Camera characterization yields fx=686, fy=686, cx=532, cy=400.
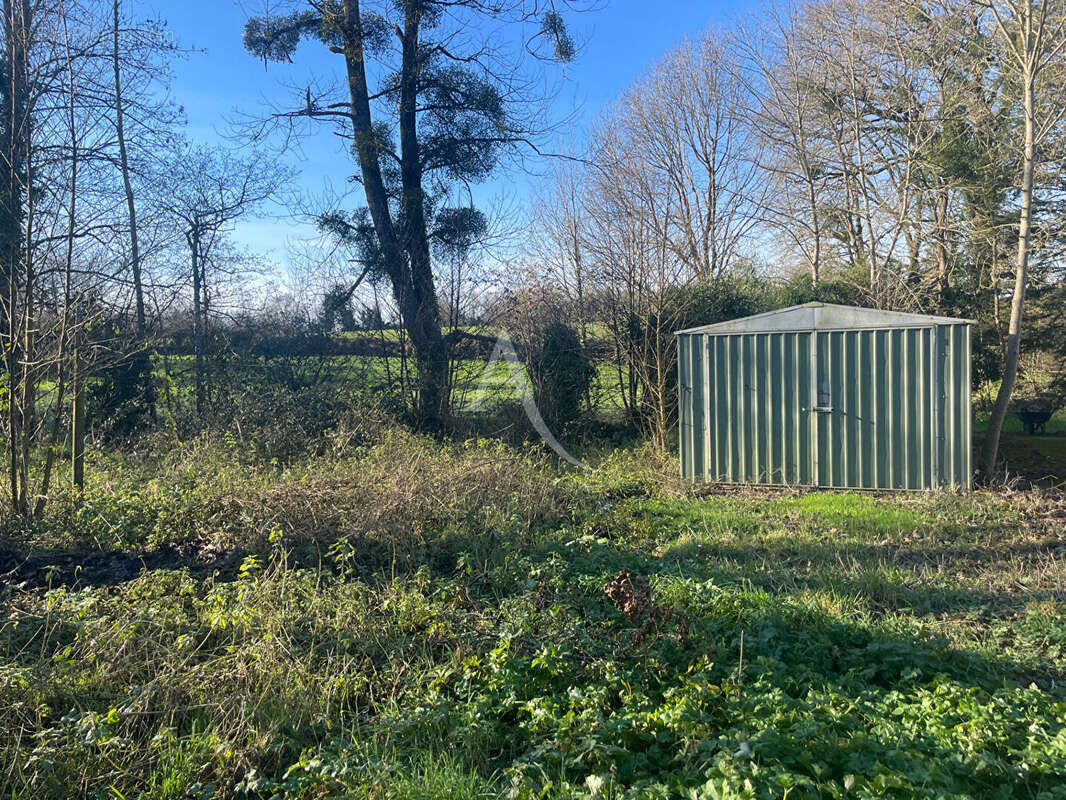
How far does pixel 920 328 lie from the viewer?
25.7ft

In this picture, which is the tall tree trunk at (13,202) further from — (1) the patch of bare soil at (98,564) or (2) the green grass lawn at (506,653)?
(1) the patch of bare soil at (98,564)

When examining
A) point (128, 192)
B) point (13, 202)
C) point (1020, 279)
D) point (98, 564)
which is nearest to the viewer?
point (98, 564)

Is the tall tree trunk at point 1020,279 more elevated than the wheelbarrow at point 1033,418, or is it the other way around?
the tall tree trunk at point 1020,279

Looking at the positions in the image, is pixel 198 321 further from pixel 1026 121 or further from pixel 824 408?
pixel 1026 121

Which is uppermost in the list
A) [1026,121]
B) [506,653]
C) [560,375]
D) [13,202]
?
[1026,121]

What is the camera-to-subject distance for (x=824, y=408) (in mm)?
8328

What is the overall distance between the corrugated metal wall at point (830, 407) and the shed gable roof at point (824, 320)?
3.3 inches

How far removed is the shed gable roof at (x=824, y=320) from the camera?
26.0ft

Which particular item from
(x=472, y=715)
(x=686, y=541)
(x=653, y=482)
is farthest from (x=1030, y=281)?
(x=472, y=715)

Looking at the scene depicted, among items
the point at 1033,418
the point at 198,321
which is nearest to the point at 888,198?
the point at 1033,418

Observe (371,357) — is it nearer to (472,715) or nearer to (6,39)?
(6,39)

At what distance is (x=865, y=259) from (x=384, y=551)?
44.9 feet

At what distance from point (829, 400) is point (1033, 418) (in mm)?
6210

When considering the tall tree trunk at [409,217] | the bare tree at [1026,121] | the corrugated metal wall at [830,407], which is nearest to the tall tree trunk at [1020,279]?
the bare tree at [1026,121]
